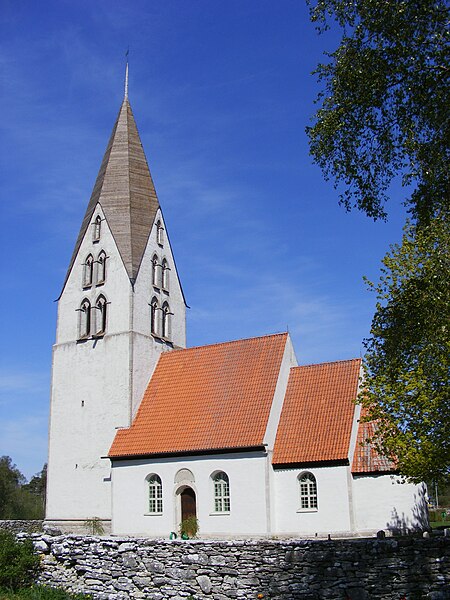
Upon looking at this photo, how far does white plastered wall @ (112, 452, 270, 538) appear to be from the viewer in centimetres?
2638

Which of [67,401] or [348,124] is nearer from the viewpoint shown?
[348,124]

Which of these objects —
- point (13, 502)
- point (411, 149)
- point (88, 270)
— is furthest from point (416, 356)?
point (13, 502)

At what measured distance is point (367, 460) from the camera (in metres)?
25.6

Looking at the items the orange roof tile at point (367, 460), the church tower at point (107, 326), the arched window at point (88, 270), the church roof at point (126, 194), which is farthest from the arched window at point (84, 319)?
Answer: the orange roof tile at point (367, 460)

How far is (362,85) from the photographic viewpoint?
12.9m

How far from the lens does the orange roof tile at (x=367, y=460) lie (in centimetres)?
2508

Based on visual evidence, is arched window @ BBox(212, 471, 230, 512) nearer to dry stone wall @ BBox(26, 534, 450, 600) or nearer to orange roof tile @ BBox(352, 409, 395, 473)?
orange roof tile @ BBox(352, 409, 395, 473)

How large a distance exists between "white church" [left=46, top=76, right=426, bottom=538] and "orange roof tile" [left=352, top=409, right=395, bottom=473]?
0.06 m

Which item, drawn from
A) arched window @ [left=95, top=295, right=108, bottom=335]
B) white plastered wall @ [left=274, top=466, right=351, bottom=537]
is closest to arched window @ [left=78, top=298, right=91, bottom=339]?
arched window @ [left=95, top=295, right=108, bottom=335]

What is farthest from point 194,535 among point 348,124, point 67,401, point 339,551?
point 348,124

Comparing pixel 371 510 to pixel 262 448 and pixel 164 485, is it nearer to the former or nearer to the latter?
pixel 262 448

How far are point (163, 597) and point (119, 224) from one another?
2493 centimetres

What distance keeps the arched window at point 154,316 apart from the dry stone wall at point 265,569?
20.0 m

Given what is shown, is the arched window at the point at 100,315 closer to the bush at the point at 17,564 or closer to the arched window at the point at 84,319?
the arched window at the point at 84,319
